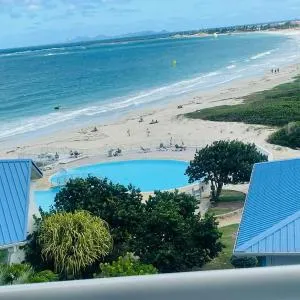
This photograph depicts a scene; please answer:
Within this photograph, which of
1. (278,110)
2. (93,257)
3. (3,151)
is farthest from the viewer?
(278,110)

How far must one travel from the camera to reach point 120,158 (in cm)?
2262

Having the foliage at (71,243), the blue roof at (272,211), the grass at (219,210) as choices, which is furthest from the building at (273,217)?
the grass at (219,210)

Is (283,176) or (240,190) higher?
(283,176)

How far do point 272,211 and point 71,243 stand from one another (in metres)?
3.11

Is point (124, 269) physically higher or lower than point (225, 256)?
higher

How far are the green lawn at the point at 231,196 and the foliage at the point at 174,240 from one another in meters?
6.19

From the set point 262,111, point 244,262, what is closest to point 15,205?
point 244,262

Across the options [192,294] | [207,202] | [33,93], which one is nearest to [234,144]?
[207,202]

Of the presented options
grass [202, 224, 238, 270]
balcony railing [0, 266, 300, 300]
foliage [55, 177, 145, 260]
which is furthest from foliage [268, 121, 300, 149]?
balcony railing [0, 266, 300, 300]

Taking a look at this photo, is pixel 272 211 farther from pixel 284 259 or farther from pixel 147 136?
pixel 147 136

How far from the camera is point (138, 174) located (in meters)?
20.9

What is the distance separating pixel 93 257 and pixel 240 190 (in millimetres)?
9266

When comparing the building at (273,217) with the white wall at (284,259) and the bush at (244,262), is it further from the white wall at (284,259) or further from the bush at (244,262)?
the bush at (244,262)

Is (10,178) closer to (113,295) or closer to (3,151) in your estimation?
(113,295)
